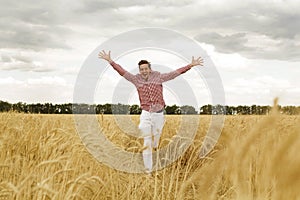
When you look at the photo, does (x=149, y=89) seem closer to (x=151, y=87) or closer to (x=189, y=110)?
(x=151, y=87)

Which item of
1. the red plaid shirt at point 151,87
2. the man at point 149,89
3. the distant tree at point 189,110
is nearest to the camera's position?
the man at point 149,89

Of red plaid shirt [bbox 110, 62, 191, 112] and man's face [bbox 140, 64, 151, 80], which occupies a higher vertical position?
man's face [bbox 140, 64, 151, 80]

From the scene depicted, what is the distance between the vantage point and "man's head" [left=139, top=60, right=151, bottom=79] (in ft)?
20.7

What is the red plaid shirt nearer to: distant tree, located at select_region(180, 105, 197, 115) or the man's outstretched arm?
the man's outstretched arm

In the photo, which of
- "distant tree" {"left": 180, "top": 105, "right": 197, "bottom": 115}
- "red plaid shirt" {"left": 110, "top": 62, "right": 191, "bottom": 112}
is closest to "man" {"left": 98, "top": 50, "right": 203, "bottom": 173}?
"red plaid shirt" {"left": 110, "top": 62, "right": 191, "bottom": 112}

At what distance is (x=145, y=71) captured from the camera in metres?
6.34

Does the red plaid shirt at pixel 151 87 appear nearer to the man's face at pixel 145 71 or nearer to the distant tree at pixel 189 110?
the man's face at pixel 145 71

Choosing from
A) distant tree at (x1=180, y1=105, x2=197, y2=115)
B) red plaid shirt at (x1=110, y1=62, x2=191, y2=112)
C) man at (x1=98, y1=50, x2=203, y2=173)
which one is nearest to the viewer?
man at (x1=98, y1=50, x2=203, y2=173)

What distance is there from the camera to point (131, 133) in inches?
246

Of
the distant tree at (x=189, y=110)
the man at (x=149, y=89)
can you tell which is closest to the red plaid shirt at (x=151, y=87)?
the man at (x=149, y=89)

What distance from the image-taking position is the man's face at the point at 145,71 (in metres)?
6.32

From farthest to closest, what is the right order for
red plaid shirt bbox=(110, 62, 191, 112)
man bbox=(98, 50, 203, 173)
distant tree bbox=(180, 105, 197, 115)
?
distant tree bbox=(180, 105, 197, 115), red plaid shirt bbox=(110, 62, 191, 112), man bbox=(98, 50, 203, 173)

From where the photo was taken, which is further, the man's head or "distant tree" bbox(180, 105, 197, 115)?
"distant tree" bbox(180, 105, 197, 115)

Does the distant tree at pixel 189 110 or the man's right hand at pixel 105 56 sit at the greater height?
the man's right hand at pixel 105 56
